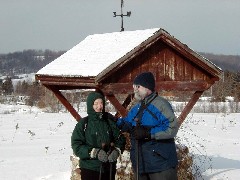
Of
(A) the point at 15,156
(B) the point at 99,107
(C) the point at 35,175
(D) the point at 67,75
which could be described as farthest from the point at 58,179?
(B) the point at 99,107

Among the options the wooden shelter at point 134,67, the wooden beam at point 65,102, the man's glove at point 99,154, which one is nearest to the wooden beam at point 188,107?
the wooden shelter at point 134,67

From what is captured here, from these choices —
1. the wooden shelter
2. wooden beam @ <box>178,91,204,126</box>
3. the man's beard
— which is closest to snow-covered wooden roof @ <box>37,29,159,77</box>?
the wooden shelter

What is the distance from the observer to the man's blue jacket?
4273 millimetres

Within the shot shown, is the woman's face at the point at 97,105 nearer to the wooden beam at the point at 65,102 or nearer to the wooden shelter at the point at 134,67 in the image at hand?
the wooden shelter at the point at 134,67

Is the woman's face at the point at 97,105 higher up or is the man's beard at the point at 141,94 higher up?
the man's beard at the point at 141,94

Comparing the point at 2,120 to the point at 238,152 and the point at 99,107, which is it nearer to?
the point at 238,152

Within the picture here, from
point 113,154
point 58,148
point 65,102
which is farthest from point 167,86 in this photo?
point 58,148

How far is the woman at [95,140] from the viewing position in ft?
14.8

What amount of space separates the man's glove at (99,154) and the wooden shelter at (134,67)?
2005mm

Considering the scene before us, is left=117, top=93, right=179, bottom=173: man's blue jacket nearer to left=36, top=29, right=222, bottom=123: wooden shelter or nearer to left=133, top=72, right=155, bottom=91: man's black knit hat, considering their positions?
left=133, top=72, right=155, bottom=91: man's black knit hat

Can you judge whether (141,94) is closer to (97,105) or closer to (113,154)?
(97,105)

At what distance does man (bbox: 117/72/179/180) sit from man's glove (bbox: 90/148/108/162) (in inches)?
12.8

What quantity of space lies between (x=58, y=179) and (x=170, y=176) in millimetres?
4818

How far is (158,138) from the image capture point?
4.23 meters
